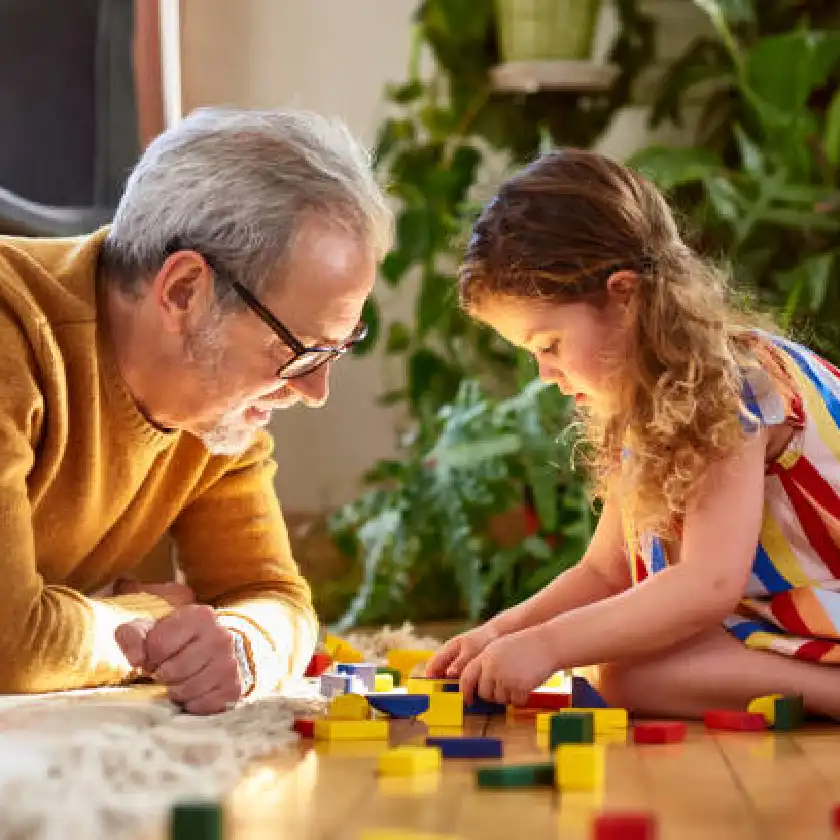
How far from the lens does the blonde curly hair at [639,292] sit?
66.8 inches

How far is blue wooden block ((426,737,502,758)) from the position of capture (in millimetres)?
1351

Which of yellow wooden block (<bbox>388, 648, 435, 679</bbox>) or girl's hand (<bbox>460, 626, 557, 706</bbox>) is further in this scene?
yellow wooden block (<bbox>388, 648, 435, 679</bbox>)

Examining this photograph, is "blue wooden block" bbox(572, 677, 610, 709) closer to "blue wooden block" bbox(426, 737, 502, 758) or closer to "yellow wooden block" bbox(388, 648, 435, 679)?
"blue wooden block" bbox(426, 737, 502, 758)

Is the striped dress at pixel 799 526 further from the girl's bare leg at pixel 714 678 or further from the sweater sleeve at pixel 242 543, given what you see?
the sweater sleeve at pixel 242 543

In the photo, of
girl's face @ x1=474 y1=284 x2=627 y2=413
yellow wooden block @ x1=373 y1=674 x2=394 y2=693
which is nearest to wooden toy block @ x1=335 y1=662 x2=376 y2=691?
yellow wooden block @ x1=373 y1=674 x2=394 y2=693

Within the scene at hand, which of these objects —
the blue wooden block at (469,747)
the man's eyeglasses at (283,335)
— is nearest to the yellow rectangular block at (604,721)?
the blue wooden block at (469,747)

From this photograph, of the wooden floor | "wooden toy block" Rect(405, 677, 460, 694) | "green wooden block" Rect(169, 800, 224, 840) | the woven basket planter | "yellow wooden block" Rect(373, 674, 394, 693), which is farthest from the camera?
the woven basket planter

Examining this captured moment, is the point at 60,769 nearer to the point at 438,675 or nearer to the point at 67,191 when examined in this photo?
the point at 438,675

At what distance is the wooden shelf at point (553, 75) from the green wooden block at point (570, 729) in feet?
7.60

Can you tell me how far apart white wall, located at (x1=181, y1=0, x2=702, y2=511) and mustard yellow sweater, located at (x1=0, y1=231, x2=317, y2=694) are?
5.44 feet

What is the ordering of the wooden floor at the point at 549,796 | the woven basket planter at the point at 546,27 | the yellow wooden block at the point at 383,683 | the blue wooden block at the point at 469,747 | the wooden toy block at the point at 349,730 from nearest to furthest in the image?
the wooden floor at the point at 549,796
the blue wooden block at the point at 469,747
the wooden toy block at the point at 349,730
the yellow wooden block at the point at 383,683
the woven basket planter at the point at 546,27

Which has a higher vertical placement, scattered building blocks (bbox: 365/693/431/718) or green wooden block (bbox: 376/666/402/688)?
scattered building blocks (bbox: 365/693/431/718)

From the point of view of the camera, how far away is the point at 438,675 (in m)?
1.86

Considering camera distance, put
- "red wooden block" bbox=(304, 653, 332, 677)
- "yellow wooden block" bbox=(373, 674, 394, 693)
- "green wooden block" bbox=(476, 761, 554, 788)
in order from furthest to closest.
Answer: "red wooden block" bbox=(304, 653, 332, 677)
"yellow wooden block" bbox=(373, 674, 394, 693)
"green wooden block" bbox=(476, 761, 554, 788)
